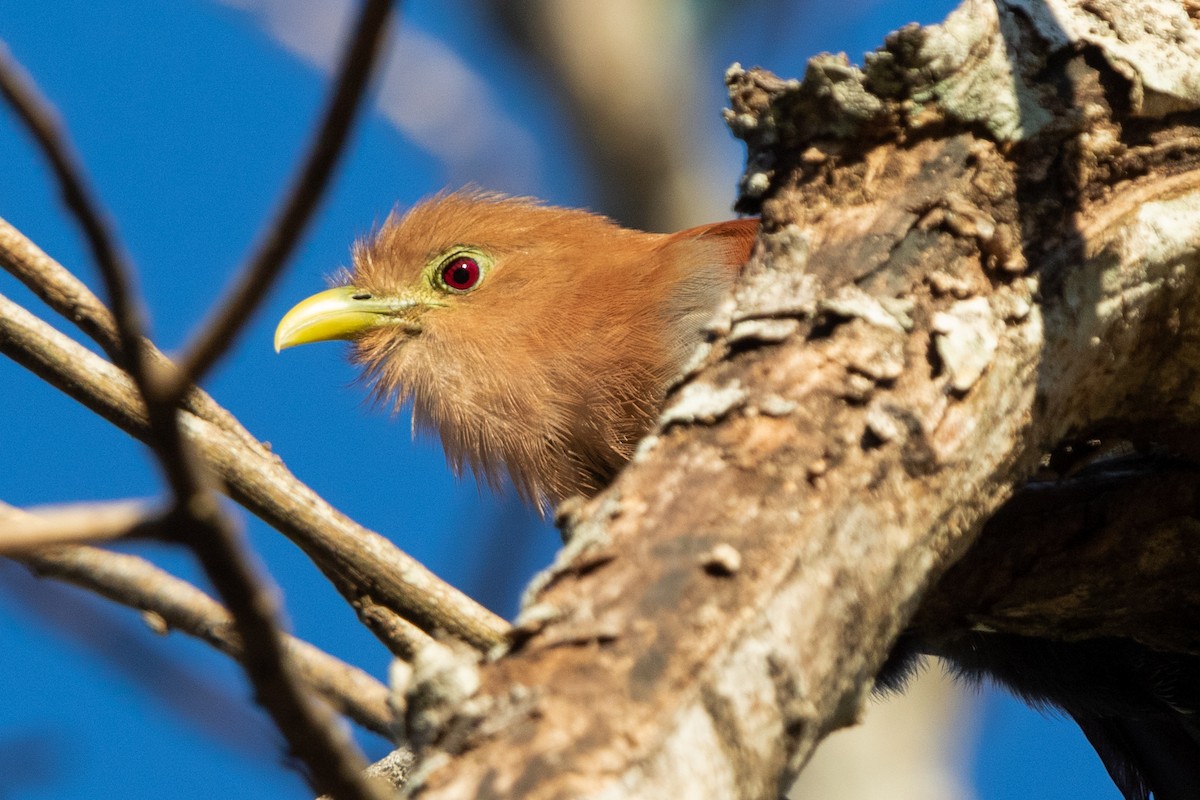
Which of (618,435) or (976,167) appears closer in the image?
(976,167)

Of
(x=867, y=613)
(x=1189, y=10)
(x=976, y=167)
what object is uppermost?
(x=1189, y=10)

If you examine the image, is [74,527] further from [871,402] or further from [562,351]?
[562,351]

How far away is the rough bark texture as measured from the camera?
4.16 ft

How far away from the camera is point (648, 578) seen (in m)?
1.35

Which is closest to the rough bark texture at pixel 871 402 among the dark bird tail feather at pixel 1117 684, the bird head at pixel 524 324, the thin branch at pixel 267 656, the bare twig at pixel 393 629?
the thin branch at pixel 267 656

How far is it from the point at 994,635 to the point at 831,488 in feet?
4.67

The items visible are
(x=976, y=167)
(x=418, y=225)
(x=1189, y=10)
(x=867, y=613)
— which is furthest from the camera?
(x=418, y=225)

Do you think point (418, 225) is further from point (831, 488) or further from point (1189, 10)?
point (831, 488)

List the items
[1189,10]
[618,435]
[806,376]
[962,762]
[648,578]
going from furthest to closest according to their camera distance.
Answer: [962,762]
[618,435]
[1189,10]
[806,376]
[648,578]

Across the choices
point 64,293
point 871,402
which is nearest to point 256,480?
point 64,293

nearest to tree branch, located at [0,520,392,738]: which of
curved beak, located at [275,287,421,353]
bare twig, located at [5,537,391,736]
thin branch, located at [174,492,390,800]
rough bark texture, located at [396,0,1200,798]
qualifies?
bare twig, located at [5,537,391,736]

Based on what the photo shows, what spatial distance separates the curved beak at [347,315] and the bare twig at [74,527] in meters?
2.44

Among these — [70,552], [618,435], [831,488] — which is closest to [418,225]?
[618,435]

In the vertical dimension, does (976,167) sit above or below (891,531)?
above
